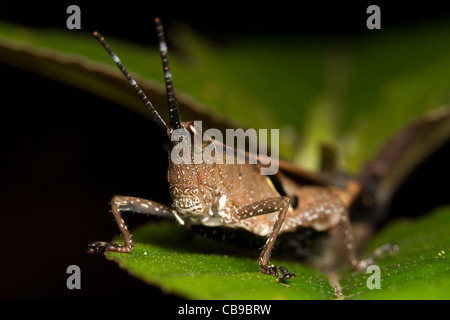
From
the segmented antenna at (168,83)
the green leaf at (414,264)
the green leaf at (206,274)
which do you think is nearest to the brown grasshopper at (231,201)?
the segmented antenna at (168,83)

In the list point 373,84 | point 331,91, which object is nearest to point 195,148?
point 331,91

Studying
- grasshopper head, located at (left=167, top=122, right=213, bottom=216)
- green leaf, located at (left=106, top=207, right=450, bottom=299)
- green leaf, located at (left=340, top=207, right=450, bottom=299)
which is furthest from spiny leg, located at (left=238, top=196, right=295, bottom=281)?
green leaf, located at (left=340, top=207, right=450, bottom=299)

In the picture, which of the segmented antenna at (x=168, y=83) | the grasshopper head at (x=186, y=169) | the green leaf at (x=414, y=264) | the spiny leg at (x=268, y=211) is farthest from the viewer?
the grasshopper head at (x=186, y=169)

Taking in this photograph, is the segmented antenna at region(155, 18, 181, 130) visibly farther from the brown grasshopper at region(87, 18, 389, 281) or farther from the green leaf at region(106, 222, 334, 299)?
the green leaf at region(106, 222, 334, 299)

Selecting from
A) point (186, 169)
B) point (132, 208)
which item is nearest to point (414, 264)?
point (186, 169)

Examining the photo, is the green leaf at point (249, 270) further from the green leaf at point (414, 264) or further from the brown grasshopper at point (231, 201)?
the brown grasshopper at point (231, 201)

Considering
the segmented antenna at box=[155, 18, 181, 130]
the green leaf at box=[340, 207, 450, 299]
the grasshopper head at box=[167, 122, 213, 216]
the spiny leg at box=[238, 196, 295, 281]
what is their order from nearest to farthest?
the green leaf at box=[340, 207, 450, 299] < the segmented antenna at box=[155, 18, 181, 130] < the spiny leg at box=[238, 196, 295, 281] < the grasshopper head at box=[167, 122, 213, 216]

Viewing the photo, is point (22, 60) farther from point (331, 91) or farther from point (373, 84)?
point (373, 84)
